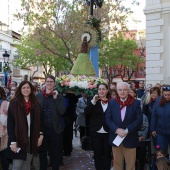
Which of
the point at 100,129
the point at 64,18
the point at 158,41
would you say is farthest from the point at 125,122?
the point at 64,18

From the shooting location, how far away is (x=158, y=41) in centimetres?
1327

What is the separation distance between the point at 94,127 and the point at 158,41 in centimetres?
837

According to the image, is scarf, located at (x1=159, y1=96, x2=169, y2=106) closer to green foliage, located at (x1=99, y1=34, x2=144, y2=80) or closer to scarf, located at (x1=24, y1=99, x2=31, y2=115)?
scarf, located at (x1=24, y1=99, x2=31, y2=115)

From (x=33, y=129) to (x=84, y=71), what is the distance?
11.4 feet

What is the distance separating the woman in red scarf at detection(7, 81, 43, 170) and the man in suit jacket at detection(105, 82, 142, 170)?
1251mm

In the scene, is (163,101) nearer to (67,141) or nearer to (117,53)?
(67,141)

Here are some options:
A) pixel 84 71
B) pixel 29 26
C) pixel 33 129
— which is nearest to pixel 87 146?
pixel 84 71

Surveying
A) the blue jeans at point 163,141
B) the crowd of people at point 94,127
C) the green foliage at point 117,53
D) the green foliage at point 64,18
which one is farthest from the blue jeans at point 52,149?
the green foliage at point 117,53

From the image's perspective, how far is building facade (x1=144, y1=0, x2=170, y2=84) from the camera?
517 inches

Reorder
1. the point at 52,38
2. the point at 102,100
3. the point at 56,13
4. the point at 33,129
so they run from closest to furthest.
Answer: the point at 33,129, the point at 102,100, the point at 56,13, the point at 52,38

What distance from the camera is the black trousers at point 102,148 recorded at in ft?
19.5

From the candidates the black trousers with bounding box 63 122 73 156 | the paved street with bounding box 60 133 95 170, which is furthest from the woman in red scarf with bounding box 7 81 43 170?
the black trousers with bounding box 63 122 73 156

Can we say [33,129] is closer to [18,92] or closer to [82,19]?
[18,92]

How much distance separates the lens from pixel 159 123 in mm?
6020
